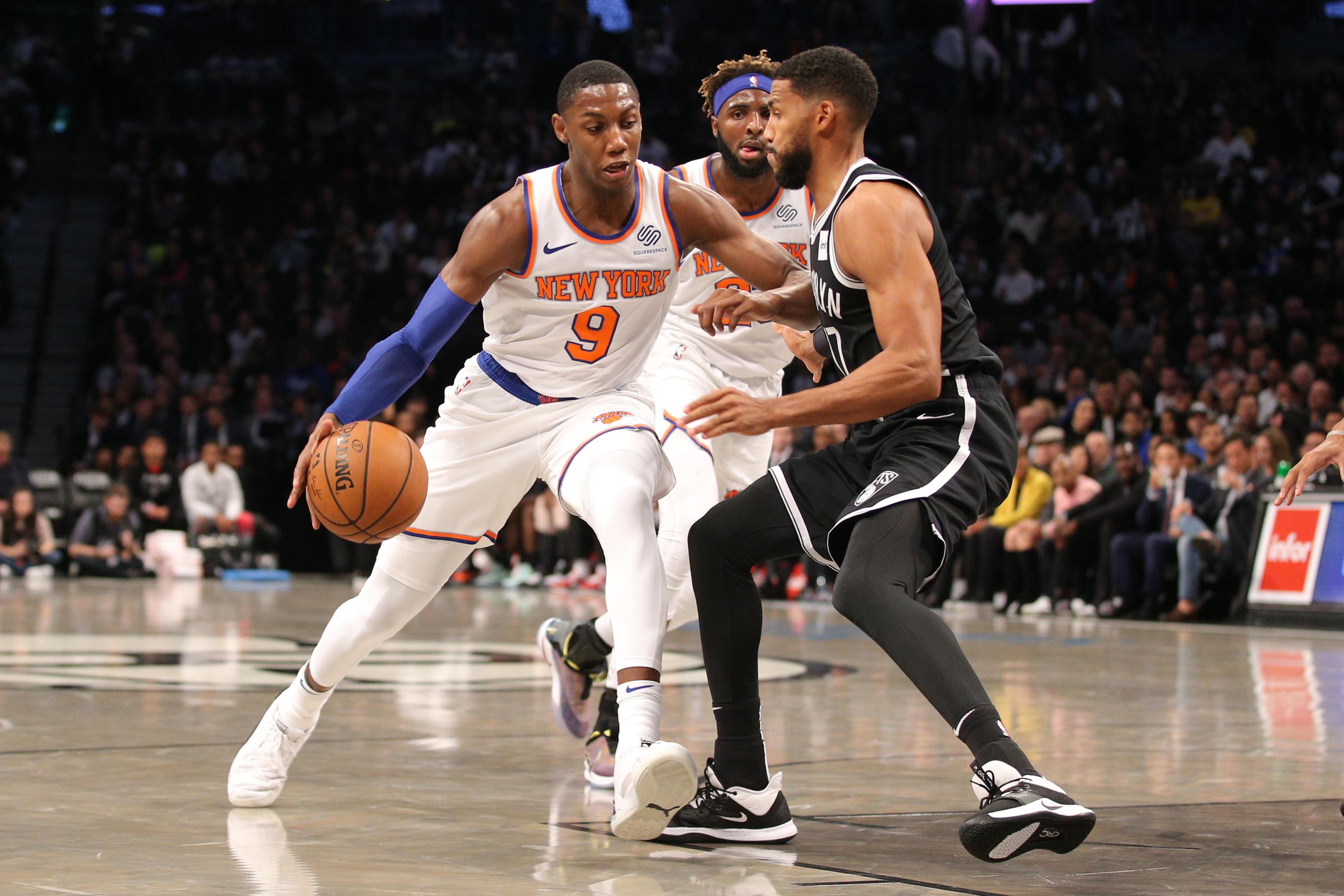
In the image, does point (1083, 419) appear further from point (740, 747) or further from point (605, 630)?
point (740, 747)

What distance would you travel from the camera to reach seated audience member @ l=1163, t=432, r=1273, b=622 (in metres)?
12.4

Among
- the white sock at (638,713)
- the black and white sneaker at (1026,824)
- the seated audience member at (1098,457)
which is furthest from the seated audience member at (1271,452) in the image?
the black and white sneaker at (1026,824)

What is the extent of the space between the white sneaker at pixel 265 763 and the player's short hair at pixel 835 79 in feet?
7.58

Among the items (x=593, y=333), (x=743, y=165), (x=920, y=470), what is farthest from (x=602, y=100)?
(x=920, y=470)

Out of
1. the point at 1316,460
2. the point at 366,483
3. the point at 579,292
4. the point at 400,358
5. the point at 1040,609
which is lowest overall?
the point at 1040,609

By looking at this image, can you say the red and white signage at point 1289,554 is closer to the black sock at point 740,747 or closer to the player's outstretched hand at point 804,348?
the player's outstretched hand at point 804,348

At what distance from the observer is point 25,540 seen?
1697 cm

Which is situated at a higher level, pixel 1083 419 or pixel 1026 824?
pixel 1083 419

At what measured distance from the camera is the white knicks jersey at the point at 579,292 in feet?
15.4

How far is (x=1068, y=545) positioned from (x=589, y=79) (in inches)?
383

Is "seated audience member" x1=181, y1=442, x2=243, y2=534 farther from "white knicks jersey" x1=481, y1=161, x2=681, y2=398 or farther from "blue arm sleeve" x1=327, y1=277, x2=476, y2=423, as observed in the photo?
"blue arm sleeve" x1=327, y1=277, x2=476, y2=423

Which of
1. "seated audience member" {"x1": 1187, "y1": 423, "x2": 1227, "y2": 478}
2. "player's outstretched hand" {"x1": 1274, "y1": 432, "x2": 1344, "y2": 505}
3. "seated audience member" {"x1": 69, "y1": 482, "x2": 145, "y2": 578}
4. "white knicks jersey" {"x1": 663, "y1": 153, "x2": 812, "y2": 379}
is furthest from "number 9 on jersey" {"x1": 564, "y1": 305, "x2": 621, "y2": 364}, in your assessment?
"seated audience member" {"x1": 69, "y1": 482, "x2": 145, "y2": 578}

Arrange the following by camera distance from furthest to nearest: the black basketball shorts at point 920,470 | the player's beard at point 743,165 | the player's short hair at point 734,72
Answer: the player's short hair at point 734,72 < the player's beard at point 743,165 < the black basketball shorts at point 920,470

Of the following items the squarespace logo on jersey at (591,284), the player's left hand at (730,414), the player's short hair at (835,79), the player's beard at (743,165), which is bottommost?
the player's left hand at (730,414)
